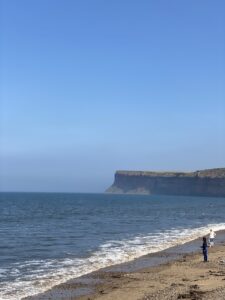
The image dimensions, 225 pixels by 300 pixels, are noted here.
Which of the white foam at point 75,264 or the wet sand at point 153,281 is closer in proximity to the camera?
the wet sand at point 153,281

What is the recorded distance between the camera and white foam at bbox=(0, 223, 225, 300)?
2294 cm

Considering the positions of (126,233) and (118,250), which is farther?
(126,233)

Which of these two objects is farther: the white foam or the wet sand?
the white foam

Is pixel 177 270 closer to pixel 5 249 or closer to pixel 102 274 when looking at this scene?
pixel 102 274

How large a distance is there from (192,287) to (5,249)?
18647 millimetres

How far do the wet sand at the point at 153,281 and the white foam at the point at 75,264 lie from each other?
2.81 ft

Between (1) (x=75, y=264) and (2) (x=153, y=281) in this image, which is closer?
(2) (x=153, y=281)

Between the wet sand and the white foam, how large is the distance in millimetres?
857

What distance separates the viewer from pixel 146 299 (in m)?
19.3

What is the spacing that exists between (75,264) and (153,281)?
712 centimetres

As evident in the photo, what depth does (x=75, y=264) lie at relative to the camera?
→ 2959 centimetres

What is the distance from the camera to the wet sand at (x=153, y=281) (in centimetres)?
2030

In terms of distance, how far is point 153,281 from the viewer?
23.7 meters

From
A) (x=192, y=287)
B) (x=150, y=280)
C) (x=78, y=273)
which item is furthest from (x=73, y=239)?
(x=192, y=287)
